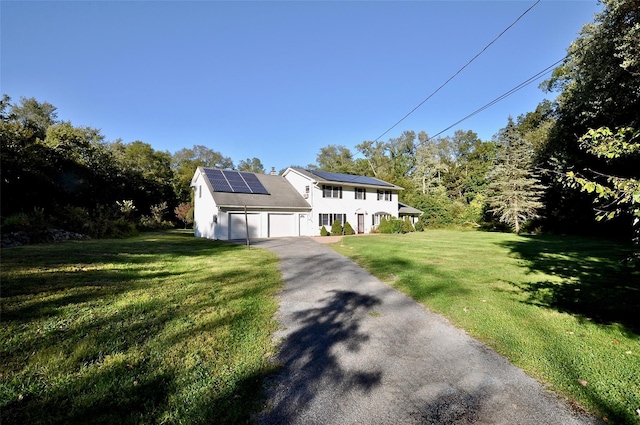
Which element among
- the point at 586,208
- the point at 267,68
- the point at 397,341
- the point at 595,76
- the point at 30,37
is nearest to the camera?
the point at 397,341

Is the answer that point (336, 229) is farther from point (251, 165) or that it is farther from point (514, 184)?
point (251, 165)

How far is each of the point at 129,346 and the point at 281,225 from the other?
748 inches

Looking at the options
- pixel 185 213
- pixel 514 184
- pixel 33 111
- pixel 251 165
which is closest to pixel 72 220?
pixel 185 213

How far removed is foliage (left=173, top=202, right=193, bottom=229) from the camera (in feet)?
104

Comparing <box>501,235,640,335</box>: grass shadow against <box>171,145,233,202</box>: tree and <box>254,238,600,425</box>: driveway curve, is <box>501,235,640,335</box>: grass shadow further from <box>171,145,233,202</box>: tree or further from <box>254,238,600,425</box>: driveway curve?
<box>171,145,233,202</box>: tree

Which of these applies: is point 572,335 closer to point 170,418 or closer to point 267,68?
point 170,418

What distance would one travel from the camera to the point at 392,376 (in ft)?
10.0

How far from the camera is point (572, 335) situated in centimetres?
403

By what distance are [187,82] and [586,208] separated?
30103mm

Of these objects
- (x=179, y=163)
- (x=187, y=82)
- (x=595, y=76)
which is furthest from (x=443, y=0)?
(x=179, y=163)

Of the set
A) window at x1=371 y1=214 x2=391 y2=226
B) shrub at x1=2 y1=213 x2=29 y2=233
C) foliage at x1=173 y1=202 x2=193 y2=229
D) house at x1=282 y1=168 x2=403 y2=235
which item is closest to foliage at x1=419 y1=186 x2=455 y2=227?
house at x1=282 y1=168 x2=403 y2=235

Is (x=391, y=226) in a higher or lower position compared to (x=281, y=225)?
lower

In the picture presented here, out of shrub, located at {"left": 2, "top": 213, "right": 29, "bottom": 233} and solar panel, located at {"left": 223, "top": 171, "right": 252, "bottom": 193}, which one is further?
solar panel, located at {"left": 223, "top": 171, "right": 252, "bottom": 193}

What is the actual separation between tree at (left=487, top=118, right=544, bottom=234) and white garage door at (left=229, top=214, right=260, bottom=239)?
2333 cm
